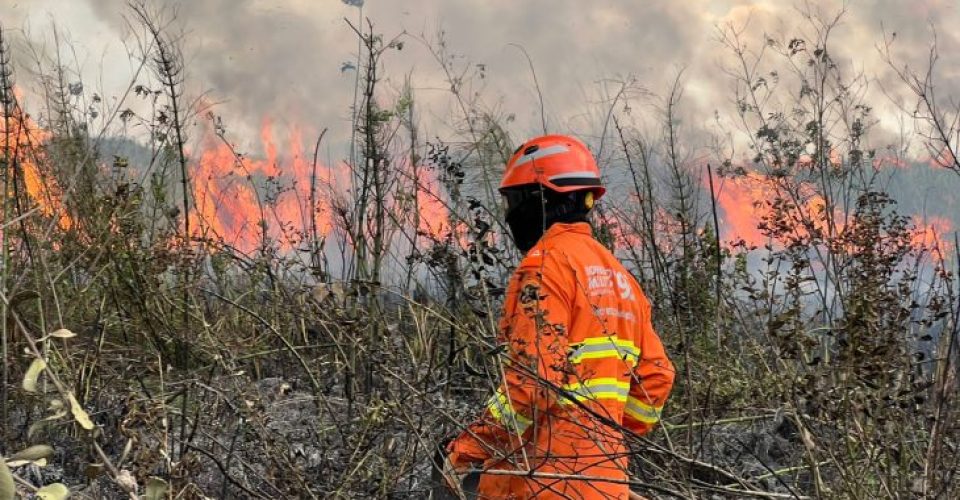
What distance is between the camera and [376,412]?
8.99 feet

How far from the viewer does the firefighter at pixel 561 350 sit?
7.80 feet

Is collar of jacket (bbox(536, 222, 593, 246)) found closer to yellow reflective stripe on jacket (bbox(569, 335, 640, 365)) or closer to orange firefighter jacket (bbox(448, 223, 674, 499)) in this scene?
orange firefighter jacket (bbox(448, 223, 674, 499))

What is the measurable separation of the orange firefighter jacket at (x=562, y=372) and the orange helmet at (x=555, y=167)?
0.15 m

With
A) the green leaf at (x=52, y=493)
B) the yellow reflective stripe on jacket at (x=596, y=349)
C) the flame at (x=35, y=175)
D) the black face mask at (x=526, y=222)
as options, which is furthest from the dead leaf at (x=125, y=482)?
the flame at (x=35, y=175)

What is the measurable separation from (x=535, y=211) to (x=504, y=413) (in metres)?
0.76

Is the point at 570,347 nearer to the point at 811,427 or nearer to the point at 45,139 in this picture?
the point at 811,427

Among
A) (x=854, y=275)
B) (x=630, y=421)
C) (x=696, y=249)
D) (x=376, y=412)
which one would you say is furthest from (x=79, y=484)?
(x=696, y=249)

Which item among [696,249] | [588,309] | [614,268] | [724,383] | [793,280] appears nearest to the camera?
[588,309]

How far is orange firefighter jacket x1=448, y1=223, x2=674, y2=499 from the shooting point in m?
2.42

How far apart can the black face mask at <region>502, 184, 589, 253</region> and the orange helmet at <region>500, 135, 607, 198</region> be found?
3 centimetres

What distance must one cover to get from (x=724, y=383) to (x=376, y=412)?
259 cm

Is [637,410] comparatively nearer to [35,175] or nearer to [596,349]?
[596,349]

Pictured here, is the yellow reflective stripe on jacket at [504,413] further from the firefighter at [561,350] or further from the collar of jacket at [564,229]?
the collar of jacket at [564,229]

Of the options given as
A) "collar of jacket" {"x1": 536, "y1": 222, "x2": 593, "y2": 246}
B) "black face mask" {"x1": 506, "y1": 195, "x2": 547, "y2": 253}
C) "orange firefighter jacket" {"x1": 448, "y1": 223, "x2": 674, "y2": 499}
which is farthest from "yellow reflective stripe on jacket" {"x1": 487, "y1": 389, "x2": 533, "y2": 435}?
"black face mask" {"x1": 506, "y1": 195, "x2": 547, "y2": 253}
